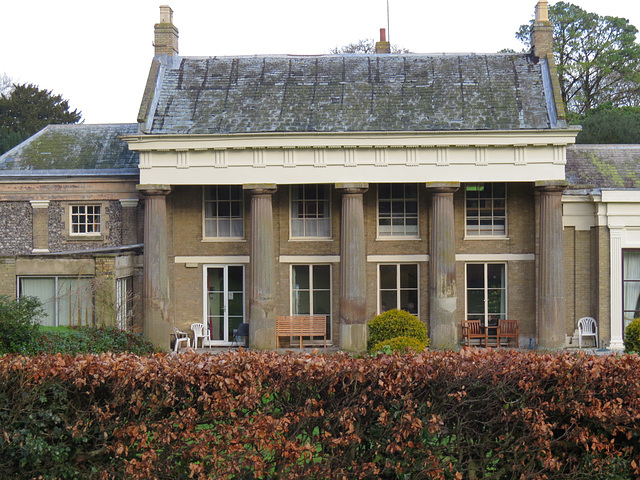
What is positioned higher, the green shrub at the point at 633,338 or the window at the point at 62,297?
the window at the point at 62,297

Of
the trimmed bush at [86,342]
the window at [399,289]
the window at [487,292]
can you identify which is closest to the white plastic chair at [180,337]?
the trimmed bush at [86,342]

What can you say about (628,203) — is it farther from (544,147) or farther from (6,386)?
(6,386)

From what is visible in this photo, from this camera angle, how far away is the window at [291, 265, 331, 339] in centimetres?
2439

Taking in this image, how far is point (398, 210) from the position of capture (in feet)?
80.7

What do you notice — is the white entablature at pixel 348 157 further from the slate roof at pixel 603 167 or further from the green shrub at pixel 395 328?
the green shrub at pixel 395 328

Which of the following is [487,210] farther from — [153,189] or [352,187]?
[153,189]

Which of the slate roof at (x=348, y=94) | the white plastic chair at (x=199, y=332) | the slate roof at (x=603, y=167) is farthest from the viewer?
the slate roof at (x=603, y=167)

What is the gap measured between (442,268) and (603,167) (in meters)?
7.77

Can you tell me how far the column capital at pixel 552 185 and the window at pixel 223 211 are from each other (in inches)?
394

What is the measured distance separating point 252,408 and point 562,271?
16.7 metres

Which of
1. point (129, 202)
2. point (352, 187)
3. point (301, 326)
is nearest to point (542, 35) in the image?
point (352, 187)

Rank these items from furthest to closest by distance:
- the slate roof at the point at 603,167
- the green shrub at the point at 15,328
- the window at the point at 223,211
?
the window at the point at 223,211
the slate roof at the point at 603,167
the green shrub at the point at 15,328

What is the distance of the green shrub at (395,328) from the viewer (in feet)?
69.2

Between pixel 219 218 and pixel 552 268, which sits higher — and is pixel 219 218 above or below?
above
